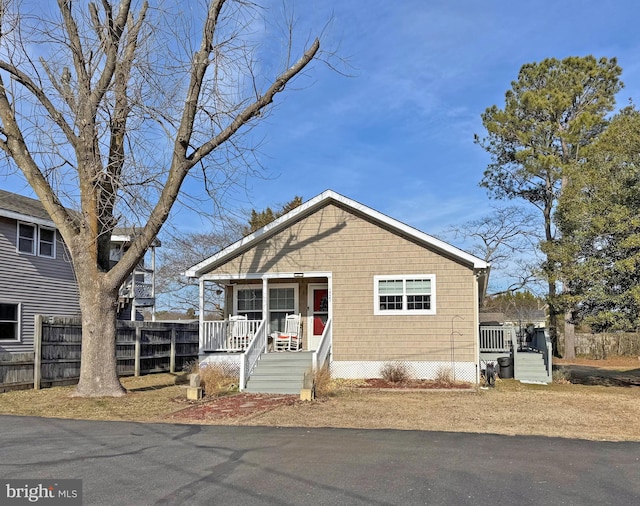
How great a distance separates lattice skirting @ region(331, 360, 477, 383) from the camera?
15.6 metres

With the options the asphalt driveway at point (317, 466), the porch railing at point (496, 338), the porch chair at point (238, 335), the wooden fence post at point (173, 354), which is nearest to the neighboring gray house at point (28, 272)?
the wooden fence post at point (173, 354)

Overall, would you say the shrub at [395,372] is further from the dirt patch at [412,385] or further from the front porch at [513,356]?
the front porch at [513,356]

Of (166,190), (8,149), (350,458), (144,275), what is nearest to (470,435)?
(350,458)

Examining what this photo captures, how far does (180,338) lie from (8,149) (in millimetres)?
10192

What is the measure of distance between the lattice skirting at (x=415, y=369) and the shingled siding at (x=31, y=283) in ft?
35.5

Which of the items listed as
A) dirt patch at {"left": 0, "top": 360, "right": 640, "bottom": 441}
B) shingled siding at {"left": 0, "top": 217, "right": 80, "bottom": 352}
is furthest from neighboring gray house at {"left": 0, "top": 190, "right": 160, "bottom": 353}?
dirt patch at {"left": 0, "top": 360, "right": 640, "bottom": 441}

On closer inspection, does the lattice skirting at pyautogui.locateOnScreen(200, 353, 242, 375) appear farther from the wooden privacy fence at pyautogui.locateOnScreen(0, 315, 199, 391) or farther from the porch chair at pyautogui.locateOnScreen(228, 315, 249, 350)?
the wooden privacy fence at pyautogui.locateOnScreen(0, 315, 199, 391)

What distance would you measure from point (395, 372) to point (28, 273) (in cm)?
1304

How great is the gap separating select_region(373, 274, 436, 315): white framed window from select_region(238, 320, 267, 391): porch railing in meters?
3.19

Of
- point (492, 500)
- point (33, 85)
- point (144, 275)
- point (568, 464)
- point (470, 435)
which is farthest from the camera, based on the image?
point (144, 275)

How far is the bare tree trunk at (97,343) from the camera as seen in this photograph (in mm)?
12578

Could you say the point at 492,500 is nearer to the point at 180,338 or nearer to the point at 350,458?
the point at 350,458

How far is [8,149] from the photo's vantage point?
41.1 feet

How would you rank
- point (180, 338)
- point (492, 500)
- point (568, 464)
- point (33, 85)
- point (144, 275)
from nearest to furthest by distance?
1. point (492, 500)
2. point (568, 464)
3. point (33, 85)
4. point (180, 338)
5. point (144, 275)
